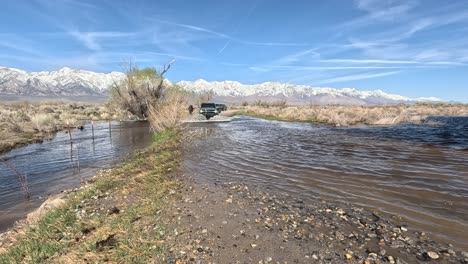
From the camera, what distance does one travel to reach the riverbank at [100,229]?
15.3 ft

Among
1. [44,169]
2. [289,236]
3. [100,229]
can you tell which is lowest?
[44,169]

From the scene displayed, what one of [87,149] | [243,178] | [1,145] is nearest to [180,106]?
[87,149]

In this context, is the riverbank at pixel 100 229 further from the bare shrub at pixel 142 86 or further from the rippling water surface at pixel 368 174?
the bare shrub at pixel 142 86

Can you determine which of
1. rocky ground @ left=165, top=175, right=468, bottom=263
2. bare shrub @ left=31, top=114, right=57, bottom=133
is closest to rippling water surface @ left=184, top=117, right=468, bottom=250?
rocky ground @ left=165, top=175, right=468, bottom=263

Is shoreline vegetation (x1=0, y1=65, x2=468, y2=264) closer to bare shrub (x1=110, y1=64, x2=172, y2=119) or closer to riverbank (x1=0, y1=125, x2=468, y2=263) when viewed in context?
riverbank (x1=0, y1=125, x2=468, y2=263)

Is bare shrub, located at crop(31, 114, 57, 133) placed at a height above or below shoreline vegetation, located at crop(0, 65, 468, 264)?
below

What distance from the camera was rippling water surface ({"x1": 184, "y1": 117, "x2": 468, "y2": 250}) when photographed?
6.25 metres

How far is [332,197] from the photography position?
7.25m

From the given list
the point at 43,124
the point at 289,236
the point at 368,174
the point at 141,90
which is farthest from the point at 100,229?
the point at 141,90

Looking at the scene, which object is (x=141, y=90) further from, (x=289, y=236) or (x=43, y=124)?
(x=289, y=236)

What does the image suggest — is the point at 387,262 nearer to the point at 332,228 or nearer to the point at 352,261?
the point at 352,261

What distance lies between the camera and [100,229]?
544 cm

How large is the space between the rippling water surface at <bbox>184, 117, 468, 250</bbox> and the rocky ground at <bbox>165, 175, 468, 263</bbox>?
74 centimetres

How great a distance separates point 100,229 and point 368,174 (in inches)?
314
